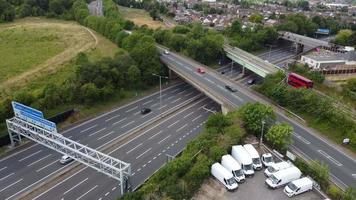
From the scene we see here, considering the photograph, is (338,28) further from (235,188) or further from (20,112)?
(20,112)

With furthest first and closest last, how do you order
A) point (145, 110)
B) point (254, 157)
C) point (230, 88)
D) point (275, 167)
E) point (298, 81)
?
1. point (298, 81)
2. point (230, 88)
3. point (145, 110)
4. point (254, 157)
5. point (275, 167)

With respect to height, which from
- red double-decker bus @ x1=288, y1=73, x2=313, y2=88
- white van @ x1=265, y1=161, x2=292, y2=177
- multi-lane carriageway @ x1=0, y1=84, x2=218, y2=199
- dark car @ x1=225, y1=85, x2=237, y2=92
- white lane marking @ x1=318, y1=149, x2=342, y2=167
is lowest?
multi-lane carriageway @ x1=0, y1=84, x2=218, y2=199

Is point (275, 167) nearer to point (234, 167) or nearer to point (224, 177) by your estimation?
point (234, 167)

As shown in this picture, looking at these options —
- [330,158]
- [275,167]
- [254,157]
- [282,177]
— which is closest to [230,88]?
[330,158]

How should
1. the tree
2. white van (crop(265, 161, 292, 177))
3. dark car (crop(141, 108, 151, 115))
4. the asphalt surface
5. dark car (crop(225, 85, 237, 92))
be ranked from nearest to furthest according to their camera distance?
white van (crop(265, 161, 292, 177)) → the asphalt surface → the tree → dark car (crop(141, 108, 151, 115)) → dark car (crop(225, 85, 237, 92))

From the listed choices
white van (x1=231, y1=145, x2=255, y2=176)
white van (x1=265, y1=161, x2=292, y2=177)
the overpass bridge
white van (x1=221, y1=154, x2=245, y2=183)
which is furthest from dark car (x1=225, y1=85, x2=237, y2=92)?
white van (x1=221, y1=154, x2=245, y2=183)

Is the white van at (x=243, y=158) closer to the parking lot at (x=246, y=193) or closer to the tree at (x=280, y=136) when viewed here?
the parking lot at (x=246, y=193)

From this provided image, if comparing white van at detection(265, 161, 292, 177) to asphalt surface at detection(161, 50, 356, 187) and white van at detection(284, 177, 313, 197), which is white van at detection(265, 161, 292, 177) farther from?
asphalt surface at detection(161, 50, 356, 187)

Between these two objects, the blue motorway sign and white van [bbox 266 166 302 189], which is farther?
the blue motorway sign

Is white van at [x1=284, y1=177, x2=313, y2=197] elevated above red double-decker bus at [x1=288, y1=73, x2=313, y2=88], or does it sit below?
below
